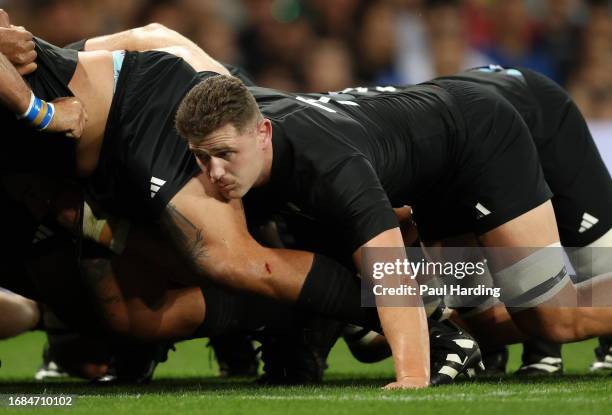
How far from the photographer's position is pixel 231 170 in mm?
4340

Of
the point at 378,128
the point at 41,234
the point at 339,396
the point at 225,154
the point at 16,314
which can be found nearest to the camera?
the point at 339,396

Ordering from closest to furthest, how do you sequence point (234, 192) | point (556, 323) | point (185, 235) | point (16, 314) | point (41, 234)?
1. point (234, 192)
2. point (185, 235)
3. point (556, 323)
4. point (41, 234)
5. point (16, 314)

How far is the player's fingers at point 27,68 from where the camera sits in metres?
4.52

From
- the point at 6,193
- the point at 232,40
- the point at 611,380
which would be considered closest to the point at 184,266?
the point at 6,193

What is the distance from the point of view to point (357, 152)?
4.41 meters

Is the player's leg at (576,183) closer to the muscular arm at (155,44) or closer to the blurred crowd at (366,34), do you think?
the muscular arm at (155,44)

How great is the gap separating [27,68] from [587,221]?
261 centimetres

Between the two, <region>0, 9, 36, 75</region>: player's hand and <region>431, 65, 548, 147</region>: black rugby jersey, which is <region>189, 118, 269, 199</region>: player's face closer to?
<region>0, 9, 36, 75</region>: player's hand

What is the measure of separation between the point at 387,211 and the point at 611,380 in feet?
4.05

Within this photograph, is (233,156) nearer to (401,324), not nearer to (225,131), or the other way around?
(225,131)

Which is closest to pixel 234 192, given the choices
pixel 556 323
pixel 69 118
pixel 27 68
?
pixel 69 118

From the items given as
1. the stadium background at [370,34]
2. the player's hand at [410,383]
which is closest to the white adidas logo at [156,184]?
the player's hand at [410,383]

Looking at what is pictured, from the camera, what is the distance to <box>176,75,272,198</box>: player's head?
426cm

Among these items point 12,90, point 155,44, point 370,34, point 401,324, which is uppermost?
point 370,34
